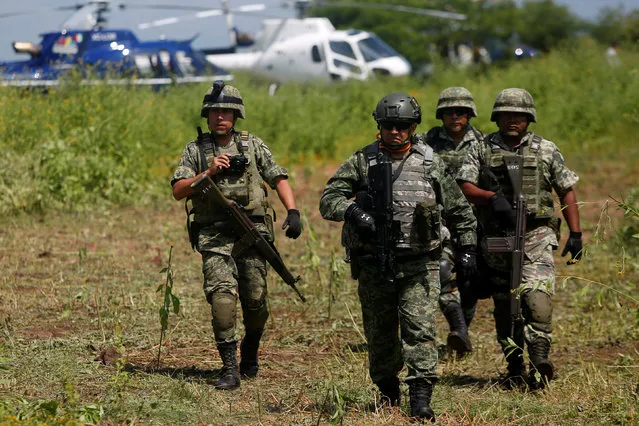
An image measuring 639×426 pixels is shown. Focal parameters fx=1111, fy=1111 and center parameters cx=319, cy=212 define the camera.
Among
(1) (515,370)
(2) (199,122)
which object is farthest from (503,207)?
(2) (199,122)

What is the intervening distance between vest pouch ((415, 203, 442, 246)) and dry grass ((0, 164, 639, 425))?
0.74 meters

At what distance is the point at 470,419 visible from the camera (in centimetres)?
572

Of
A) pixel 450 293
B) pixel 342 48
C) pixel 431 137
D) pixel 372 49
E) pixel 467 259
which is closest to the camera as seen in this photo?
pixel 467 259

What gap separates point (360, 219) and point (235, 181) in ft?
4.02

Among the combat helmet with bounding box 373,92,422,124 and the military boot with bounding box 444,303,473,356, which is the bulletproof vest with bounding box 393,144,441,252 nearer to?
the combat helmet with bounding box 373,92,422,124

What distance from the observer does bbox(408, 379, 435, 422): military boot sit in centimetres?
563

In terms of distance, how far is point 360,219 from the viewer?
222 inches

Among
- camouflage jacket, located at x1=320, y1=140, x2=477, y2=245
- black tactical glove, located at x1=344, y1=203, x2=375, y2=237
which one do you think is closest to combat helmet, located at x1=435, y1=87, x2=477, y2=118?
camouflage jacket, located at x1=320, y1=140, x2=477, y2=245

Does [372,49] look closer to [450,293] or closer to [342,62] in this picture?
[342,62]

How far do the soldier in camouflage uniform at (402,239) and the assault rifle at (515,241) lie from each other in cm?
76

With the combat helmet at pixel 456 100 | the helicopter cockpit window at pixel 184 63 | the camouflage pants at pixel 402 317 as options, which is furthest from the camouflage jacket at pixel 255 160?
the helicopter cockpit window at pixel 184 63

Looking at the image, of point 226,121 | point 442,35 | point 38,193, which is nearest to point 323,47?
point 38,193

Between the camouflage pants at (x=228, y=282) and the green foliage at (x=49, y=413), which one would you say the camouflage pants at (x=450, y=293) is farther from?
the green foliage at (x=49, y=413)

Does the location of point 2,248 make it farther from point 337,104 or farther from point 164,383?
point 337,104
